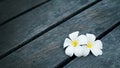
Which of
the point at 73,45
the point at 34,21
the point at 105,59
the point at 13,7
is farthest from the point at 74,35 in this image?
the point at 13,7

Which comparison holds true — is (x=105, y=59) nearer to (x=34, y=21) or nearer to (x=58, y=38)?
(x=58, y=38)

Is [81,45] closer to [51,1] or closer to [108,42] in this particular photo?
[108,42]

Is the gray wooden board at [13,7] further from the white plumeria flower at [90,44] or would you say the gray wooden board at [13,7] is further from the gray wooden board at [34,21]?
the white plumeria flower at [90,44]

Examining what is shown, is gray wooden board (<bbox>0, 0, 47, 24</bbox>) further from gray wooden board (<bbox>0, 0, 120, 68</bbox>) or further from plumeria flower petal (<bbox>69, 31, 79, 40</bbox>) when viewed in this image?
plumeria flower petal (<bbox>69, 31, 79, 40</bbox>)

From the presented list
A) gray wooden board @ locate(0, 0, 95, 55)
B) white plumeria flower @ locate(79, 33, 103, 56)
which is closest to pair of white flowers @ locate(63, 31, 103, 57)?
white plumeria flower @ locate(79, 33, 103, 56)

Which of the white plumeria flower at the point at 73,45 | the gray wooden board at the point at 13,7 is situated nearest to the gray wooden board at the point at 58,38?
the white plumeria flower at the point at 73,45

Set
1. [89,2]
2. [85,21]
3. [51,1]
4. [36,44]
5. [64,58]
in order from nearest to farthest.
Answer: [64,58], [36,44], [85,21], [89,2], [51,1]

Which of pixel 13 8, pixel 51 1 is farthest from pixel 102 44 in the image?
pixel 13 8
